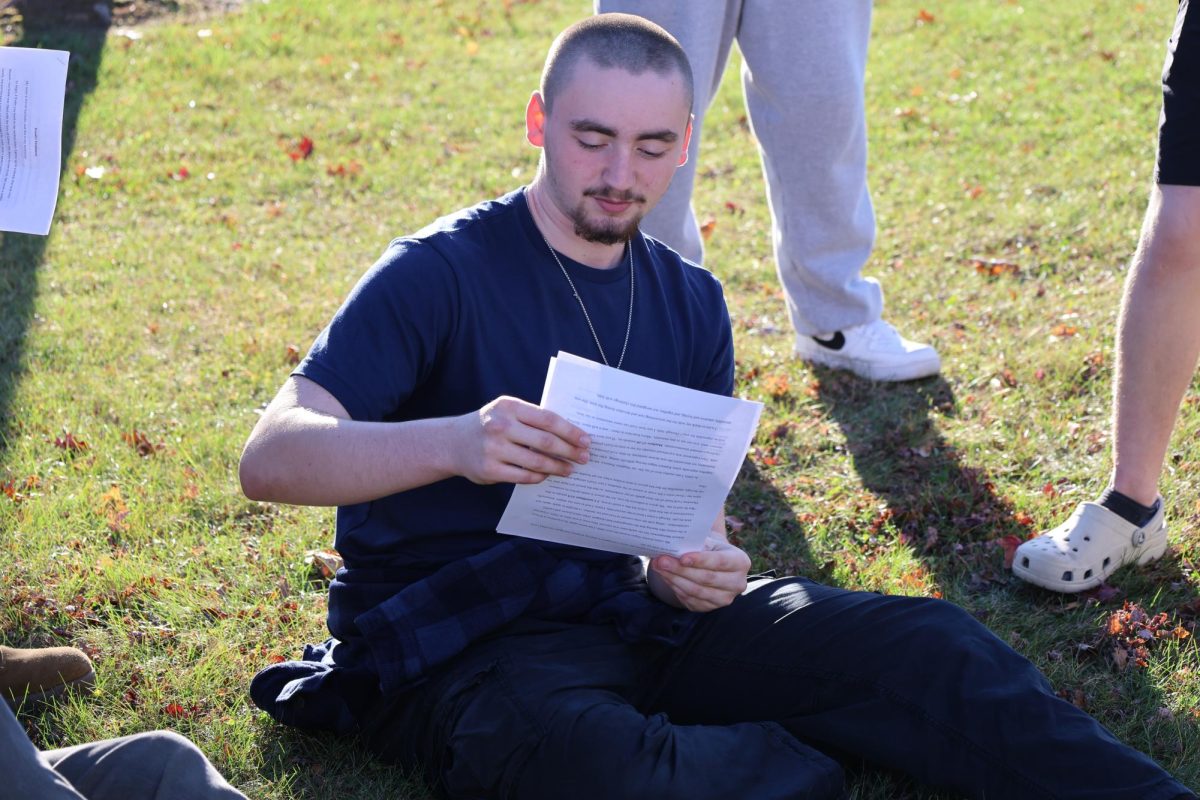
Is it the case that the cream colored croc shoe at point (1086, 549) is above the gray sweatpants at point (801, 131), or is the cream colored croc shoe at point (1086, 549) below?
below

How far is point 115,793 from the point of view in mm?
2207

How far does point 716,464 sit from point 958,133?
5435 mm

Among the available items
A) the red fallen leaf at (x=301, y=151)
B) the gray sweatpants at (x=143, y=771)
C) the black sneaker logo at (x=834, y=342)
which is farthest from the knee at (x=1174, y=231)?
the red fallen leaf at (x=301, y=151)

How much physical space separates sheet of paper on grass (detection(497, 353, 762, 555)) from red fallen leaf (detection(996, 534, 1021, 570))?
1.38 m

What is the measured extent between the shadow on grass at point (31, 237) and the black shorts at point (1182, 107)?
12.2ft

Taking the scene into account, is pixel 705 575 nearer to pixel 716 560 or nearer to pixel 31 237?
pixel 716 560

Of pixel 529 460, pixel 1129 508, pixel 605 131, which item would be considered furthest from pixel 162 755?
pixel 1129 508

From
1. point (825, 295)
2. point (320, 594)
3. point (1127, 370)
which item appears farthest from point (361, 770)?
point (825, 295)

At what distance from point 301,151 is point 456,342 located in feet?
17.3

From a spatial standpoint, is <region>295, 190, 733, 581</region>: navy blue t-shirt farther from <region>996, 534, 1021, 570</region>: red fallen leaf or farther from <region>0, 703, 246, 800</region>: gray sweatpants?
<region>996, 534, 1021, 570</region>: red fallen leaf

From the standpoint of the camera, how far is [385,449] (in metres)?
2.42

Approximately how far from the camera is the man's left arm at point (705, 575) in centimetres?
279

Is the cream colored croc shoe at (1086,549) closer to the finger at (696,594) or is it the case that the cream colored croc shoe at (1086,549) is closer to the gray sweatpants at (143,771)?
the finger at (696,594)

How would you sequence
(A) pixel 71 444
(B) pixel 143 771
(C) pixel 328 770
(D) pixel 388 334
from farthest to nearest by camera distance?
(A) pixel 71 444 → (C) pixel 328 770 → (D) pixel 388 334 → (B) pixel 143 771
